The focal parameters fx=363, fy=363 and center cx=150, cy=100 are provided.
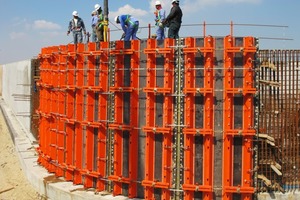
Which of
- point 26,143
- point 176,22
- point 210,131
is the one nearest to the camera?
point 210,131

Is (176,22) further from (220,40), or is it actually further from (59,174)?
(59,174)

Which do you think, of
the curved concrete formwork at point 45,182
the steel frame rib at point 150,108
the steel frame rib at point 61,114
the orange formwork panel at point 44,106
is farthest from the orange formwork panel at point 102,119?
the orange formwork panel at point 44,106

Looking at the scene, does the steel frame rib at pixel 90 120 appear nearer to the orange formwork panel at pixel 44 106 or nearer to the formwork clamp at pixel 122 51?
the formwork clamp at pixel 122 51

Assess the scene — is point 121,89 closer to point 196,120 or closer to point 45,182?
point 196,120

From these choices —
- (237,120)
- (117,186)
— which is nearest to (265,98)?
(237,120)

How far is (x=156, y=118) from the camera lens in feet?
35.7

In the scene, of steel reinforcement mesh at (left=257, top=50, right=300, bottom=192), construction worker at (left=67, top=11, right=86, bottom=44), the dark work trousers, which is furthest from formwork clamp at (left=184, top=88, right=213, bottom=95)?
construction worker at (left=67, top=11, right=86, bottom=44)

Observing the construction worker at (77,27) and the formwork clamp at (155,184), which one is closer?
the formwork clamp at (155,184)

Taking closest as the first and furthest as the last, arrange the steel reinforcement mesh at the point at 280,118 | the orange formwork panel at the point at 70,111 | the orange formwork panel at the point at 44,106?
1. the steel reinforcement mesh at the point at 280,118
2. the orange formwork panel at the point at 70,111
3. the orange formwork panel at the point at 44,106

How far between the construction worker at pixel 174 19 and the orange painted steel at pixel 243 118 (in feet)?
6.31

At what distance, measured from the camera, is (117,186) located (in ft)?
37.9

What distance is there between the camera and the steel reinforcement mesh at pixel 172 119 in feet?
33.6

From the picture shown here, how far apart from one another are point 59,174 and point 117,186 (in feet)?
10.8

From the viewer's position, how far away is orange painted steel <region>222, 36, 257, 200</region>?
10102mm
